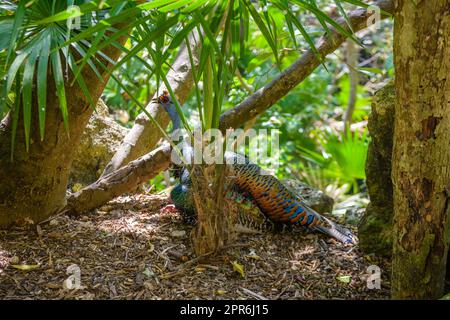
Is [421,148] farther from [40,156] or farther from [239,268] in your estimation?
[40,156]

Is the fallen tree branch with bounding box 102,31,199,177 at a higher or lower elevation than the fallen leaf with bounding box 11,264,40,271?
higher

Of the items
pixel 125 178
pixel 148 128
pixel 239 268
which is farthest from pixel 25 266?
pixel 148 128

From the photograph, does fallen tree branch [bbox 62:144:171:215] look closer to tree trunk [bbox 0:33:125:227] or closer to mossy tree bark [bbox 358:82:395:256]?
tree trunk [bbox 0:33:125:227]

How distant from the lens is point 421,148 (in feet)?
6.25

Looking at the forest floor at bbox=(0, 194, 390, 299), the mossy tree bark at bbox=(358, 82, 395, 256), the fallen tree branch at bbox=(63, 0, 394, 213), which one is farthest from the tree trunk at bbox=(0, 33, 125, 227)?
the mossy tree bark at bbox=(358, 82, 395, 256)

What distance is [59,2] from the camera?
2.11 metres

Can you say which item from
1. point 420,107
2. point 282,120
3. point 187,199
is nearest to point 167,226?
point 187,199

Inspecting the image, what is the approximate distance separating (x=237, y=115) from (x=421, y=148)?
131 centimetres

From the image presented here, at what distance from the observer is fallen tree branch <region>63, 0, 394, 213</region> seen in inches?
116

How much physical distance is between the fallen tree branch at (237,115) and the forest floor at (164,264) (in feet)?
0.52

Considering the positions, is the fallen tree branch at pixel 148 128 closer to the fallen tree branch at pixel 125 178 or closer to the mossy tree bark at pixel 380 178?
the fallen tree branch at pixel 125 178

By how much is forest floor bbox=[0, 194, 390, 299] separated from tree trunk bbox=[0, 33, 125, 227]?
13cm

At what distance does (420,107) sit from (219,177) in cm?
91
